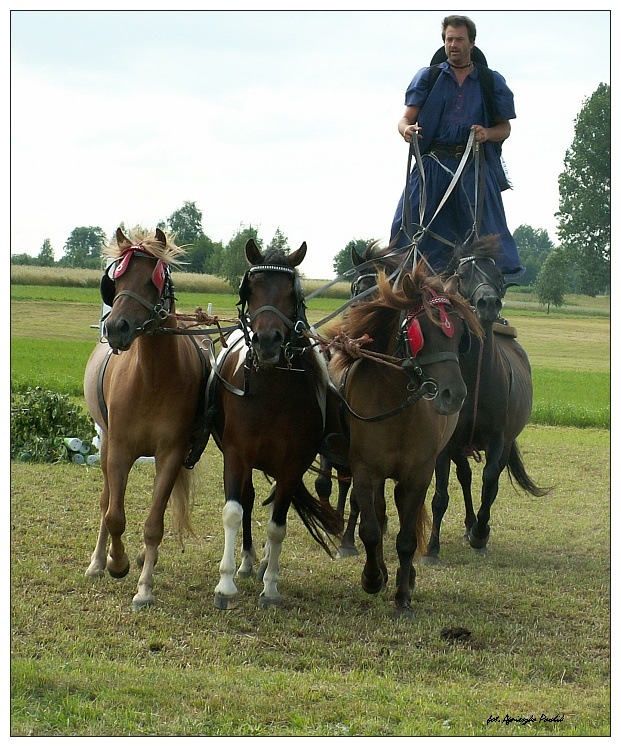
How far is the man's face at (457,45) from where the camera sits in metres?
7.18

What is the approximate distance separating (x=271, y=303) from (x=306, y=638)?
1959 millimetres

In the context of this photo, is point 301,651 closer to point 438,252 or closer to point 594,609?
point 594,609

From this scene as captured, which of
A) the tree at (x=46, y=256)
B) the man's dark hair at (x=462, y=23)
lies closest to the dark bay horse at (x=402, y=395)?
the man's dark hair at (x=462, y=23)

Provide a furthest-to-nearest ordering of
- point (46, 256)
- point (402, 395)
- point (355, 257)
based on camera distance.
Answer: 1. point (46, 256)
2. point (355, 257)
3. point (402, 395)

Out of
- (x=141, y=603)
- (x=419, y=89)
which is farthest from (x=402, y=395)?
(x=419, y=89)

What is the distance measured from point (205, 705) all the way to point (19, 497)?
5216 millimetres

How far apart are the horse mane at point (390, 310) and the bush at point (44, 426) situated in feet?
20.5

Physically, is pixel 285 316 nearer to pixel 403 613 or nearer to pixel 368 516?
pixel 368 516

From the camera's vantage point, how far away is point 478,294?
6.69 meters

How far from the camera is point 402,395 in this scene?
18.9 feet

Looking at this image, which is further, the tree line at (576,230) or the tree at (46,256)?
the tree at (46,256)

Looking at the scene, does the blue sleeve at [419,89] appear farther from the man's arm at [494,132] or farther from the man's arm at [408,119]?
the man's arm at [494,132]

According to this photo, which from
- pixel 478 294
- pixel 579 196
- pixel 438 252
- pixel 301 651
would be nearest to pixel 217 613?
pixel 301 651

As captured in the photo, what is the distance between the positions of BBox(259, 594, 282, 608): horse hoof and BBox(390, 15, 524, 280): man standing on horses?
287 centimetres
